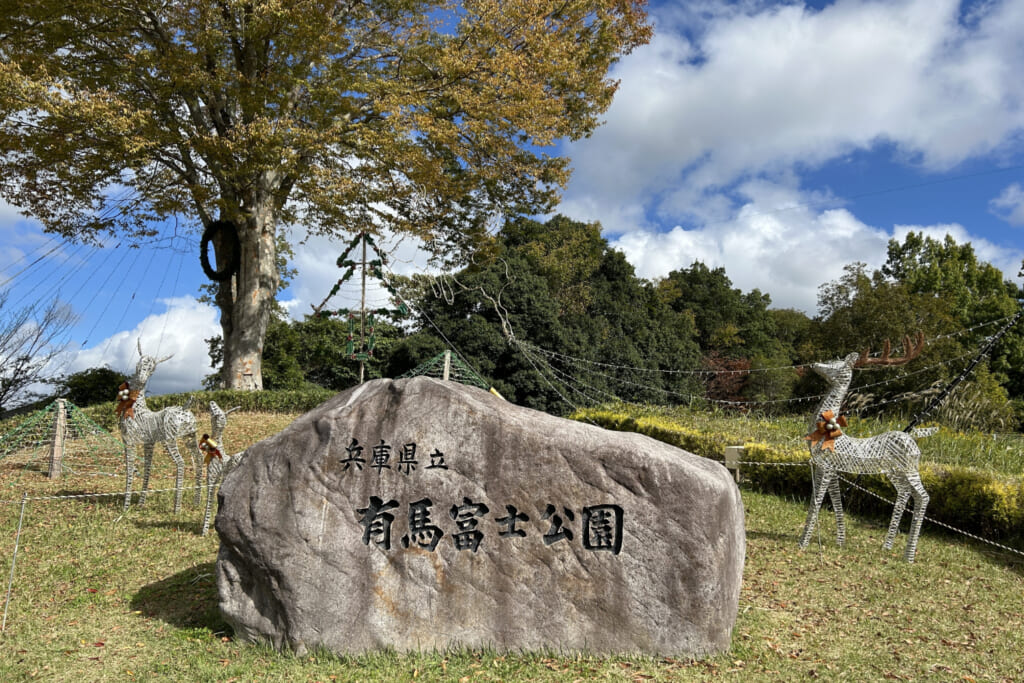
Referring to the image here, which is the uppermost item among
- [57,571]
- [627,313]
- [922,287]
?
[922,287]

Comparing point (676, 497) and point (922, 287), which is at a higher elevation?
point (922, 287)

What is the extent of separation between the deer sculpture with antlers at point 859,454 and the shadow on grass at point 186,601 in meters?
6.21

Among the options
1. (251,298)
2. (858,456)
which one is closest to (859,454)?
(858,456)

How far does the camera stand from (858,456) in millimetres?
7586

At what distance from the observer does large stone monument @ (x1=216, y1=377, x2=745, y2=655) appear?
4.89 metres

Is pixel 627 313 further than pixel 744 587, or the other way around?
pixel 627 313

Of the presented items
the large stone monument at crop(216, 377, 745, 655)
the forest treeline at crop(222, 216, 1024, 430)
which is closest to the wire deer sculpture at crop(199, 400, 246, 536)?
the large stone monument at crop(216, 377, 745, 655)

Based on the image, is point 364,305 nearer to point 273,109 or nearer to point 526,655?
point 273,109

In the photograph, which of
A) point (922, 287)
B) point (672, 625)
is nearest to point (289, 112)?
point (672, 625)

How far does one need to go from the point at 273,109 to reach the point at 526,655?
14619mm

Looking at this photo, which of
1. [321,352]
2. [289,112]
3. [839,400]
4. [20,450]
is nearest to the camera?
[839,400]

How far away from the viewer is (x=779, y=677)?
482 centimetres

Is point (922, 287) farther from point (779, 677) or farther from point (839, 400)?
point (779, 677)

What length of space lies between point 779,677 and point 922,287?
26.6 metres
